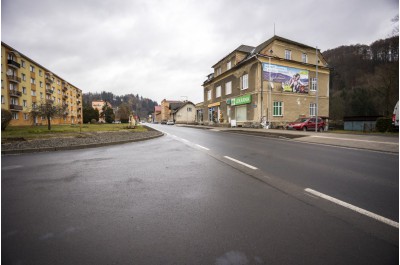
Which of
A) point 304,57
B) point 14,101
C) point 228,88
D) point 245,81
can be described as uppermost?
point 304,57

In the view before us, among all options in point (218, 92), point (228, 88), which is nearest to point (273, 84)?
point (228, 88)

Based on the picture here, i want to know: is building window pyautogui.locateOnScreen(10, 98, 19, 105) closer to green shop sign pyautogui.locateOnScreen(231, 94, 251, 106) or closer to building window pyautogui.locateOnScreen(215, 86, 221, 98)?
building window pyautogui.locateOnScreen(215, 86, 221, 98)

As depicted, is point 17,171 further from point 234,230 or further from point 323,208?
point 323,208

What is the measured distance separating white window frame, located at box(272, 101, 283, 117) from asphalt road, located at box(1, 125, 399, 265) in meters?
25.2

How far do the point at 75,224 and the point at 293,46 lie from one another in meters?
36.3

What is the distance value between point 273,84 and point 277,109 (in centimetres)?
359

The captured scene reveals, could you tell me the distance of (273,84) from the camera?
2905 cm

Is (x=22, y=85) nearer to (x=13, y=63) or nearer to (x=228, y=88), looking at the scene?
(x=13, y=63)

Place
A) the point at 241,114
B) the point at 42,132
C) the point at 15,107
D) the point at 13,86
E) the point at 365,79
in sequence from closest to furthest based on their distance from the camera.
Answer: the point at 42,132, the point at 241,114, the point at 365,79, the point at 15,107, the point at 13,86

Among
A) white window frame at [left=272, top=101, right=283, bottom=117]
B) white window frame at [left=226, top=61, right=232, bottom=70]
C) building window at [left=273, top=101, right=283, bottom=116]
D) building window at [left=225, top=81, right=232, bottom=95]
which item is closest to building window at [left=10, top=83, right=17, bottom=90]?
building window at [left=225, top=81, right=232, bottom=95]

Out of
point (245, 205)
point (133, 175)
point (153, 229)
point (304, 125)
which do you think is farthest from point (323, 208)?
point (304, 125)

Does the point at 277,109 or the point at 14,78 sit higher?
the point at 14,78

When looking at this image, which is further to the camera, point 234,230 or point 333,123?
point 333,123

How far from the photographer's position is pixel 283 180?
464 centimetres
